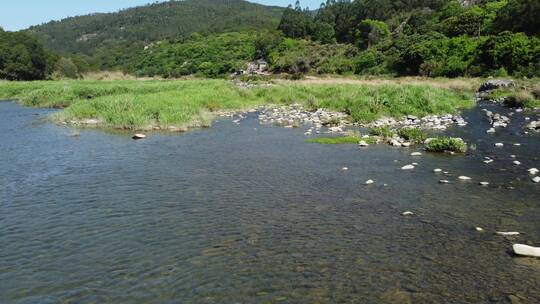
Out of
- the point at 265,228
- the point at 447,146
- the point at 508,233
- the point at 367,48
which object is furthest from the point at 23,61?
the point at 508,233

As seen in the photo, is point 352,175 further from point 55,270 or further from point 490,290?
point 55,270

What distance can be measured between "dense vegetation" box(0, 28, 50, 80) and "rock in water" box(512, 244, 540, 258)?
370ft

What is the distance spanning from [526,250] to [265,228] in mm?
5980

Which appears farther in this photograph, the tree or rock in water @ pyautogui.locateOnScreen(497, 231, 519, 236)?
the tree

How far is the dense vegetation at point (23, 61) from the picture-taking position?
102375 mm

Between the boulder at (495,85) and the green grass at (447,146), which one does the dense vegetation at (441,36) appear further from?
the green grass at (447,146)

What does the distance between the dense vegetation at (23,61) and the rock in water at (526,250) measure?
112841 millimetres

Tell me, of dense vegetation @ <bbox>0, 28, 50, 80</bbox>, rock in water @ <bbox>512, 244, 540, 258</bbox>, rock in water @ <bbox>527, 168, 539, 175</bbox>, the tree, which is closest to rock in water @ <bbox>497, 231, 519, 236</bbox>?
rock in water @ <bbox>512, 244, 540, 258</bbox>

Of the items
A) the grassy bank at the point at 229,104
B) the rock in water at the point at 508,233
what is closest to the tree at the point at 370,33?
the grassy bank at the point at 229,104

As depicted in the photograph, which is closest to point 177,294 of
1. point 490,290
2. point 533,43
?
point 490,290

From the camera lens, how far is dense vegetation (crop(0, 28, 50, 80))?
102375 mm

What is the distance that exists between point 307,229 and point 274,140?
14.1 metres

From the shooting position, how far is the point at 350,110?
1362 inches

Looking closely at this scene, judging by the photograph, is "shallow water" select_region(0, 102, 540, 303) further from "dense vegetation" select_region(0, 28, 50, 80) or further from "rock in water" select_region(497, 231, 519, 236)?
"dense vegetation" select_region(0, 28, 50, 80)
